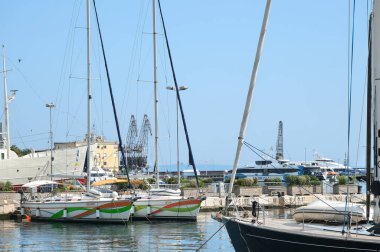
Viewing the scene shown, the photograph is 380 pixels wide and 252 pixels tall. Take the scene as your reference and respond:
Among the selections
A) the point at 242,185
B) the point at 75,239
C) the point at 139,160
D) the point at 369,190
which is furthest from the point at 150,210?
the point at 139,160

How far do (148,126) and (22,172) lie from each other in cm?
8985

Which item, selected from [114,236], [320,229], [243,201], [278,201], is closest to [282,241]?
[320,229]

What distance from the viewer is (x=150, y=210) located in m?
44.5

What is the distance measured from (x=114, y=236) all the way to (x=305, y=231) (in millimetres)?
18865

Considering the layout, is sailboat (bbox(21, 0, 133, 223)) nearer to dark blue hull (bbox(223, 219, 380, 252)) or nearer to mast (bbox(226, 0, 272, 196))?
dark blue hull (bbox(223, 219, 380, 252))

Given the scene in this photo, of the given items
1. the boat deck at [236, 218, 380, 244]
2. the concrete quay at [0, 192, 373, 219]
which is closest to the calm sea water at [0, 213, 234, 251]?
the concrete quay at [0, 192, 373, 219]

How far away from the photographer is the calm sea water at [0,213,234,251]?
32156 mm

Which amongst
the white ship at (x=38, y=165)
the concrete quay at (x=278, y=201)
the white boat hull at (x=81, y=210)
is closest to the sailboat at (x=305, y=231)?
the white boat hull at (x=81, y=210)

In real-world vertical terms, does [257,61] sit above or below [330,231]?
above

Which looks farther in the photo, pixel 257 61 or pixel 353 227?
pixel 257 61

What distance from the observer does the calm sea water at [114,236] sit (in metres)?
32.2

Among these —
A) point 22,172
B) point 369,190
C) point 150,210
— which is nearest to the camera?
point 369,190

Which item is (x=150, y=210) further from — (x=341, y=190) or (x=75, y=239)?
(x=341, y=190)

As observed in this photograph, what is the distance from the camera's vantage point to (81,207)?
4406 cm
